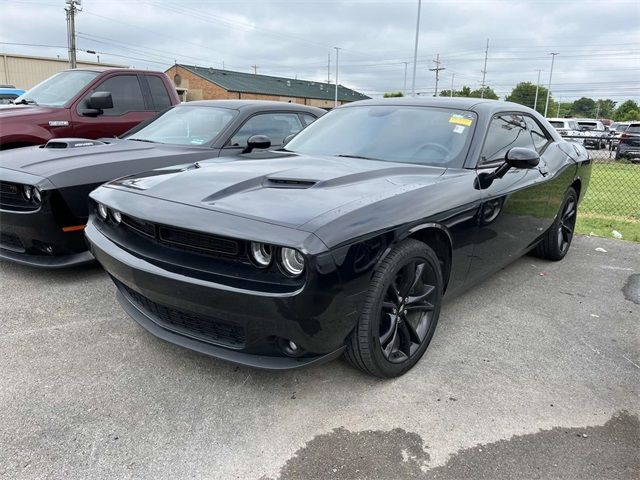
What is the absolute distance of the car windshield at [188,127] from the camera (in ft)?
15.5

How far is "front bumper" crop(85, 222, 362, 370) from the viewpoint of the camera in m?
2.00

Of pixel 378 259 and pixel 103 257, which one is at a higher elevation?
pixel 378 259

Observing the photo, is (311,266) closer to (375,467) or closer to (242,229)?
(242,229)

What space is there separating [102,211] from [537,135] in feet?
11.6

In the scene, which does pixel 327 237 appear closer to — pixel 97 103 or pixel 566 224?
pixel 566 224

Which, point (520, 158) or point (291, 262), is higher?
point (520, 158)

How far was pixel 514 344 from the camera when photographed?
120 inches

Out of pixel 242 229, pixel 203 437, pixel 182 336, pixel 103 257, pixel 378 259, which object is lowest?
pixel 203 437

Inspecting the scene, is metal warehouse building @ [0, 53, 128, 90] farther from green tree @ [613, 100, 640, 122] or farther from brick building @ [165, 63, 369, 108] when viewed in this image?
green tree @ [613, 100, 640, 122]

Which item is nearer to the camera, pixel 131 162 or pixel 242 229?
pixel 242 229

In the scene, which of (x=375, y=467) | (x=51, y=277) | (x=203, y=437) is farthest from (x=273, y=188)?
(x=51, y=277)

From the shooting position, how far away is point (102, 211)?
282 cm

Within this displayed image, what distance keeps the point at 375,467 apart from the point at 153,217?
4.77ft

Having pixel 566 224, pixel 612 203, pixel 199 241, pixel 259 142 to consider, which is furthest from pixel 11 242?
pixel 612 203
